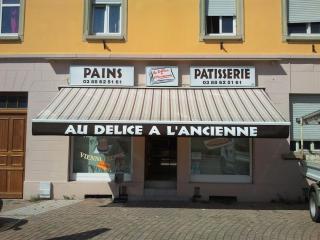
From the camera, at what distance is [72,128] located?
10953 mm

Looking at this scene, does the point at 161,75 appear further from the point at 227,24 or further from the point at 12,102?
the point at 12,102

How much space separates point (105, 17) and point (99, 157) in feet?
13.7

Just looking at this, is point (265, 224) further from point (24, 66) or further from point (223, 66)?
point (24, 66)

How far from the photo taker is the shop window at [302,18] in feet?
44.1

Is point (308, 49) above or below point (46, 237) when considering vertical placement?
above

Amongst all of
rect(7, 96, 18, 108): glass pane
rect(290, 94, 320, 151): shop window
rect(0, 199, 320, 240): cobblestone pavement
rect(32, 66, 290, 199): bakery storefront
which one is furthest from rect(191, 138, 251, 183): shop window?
rect(7, 96, 18, 108): glass pane

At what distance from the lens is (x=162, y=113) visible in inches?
450

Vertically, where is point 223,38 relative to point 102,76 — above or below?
above

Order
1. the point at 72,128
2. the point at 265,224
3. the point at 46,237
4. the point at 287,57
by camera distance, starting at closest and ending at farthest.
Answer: the point at 46,237 < the point at 265,224 < the point at 72,128 < the point at 287,57

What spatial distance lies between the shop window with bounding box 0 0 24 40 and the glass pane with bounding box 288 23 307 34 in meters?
7.99

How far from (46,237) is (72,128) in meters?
3.08

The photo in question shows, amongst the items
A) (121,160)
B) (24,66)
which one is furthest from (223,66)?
(24,66)

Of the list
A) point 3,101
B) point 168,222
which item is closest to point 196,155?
point 168,222

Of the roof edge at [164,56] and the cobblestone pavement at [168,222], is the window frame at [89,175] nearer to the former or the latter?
the cobblestone pavement at [168,222]
